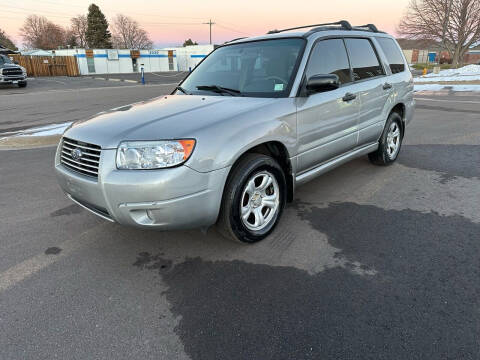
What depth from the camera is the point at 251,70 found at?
373 centimetres

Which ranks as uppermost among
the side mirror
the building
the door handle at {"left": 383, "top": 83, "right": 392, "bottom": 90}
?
the building

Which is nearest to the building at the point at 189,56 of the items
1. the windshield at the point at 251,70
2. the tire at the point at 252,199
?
the windshield at the point at 251,70

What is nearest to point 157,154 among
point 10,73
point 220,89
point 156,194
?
point 156,194

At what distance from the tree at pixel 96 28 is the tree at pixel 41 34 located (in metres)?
18.7

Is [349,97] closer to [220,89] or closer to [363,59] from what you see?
[363,59]

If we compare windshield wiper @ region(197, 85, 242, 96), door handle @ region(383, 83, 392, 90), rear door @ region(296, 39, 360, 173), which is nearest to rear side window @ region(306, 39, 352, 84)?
rear door @ region(296, 39, 360, 173)

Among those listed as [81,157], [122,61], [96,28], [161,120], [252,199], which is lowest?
[252,199]

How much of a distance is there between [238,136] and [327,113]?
4.40 ft

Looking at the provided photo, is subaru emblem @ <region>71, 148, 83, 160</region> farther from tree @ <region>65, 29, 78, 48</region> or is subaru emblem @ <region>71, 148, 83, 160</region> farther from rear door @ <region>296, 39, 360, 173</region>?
tree @ <region>65, 29, 78, 48</region>

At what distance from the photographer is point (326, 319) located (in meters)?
2.29

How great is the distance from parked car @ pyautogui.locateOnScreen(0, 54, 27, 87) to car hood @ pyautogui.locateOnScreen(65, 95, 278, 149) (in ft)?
78.2

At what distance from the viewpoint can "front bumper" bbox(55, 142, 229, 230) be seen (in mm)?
2492

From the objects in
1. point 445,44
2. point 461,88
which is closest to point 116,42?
point 445,44

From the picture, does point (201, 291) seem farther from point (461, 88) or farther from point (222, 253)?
point (461, 88)
